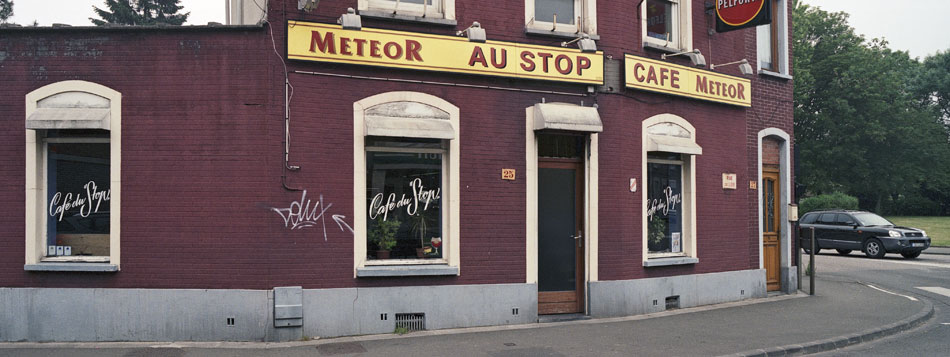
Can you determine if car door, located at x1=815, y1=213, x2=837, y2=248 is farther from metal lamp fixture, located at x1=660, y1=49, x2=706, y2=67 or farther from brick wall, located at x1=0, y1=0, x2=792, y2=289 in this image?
brick wall, located at x1=0, y1=0, x2=792, y2=289

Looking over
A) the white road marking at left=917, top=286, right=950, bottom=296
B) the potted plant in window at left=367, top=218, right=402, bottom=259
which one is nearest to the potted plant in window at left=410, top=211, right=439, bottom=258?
the potted plant in window at left=367, top=218, right=402, bottom=259

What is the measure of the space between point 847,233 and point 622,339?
18.0 metres

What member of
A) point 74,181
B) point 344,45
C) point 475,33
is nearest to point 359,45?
point 344,45

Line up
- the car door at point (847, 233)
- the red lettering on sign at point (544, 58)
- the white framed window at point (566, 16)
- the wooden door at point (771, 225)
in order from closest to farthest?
the red lettering on sign at point (544, 58)
the white framed window at point (566, 16)
the wooden door at point (771, 225)
the car door at point (847, 233)

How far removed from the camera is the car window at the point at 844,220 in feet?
79.7

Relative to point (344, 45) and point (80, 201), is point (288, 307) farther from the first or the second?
point (344, 45)

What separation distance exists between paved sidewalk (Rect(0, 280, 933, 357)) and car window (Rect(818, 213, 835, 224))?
528 inches

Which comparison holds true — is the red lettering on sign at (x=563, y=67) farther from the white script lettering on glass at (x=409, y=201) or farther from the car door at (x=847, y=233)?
the car door at (x=847, y=233)

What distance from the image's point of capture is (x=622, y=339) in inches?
374

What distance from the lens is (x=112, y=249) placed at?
9.48 meters

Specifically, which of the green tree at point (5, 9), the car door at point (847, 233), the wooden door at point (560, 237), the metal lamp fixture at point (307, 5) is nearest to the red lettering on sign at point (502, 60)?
the wooden door at point (560, 237)

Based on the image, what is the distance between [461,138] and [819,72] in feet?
131

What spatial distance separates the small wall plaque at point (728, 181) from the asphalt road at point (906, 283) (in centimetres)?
357

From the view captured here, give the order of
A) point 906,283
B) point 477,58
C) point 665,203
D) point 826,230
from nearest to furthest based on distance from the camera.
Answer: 1. point 477,58
2. point 665,203
3. point 906,283
4. point 826,230
